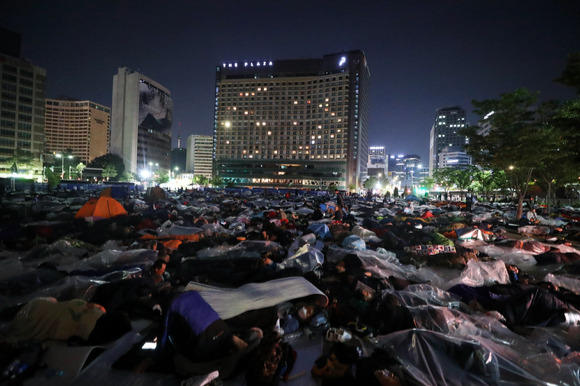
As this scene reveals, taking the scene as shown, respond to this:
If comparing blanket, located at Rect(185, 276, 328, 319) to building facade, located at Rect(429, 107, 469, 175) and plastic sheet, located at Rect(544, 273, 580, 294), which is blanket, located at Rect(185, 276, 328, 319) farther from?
building facade, located at Rect(429, 107, 469, 175)

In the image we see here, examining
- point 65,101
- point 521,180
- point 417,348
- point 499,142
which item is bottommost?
point 417,348

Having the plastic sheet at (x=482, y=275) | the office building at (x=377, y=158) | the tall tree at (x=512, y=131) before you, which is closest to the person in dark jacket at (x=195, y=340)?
the plastic sheet at (x=482, y=275)

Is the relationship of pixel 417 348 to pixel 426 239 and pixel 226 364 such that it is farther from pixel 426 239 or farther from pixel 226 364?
pixel 426 239

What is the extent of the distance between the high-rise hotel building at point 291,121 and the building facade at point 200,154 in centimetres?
6494

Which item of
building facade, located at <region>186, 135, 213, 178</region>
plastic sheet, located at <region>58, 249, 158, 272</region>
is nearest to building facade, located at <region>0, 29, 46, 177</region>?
plastic sheet, located at <region>58, 249, 158, 272</region>

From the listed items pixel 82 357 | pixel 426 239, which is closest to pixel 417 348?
pixel 82 357

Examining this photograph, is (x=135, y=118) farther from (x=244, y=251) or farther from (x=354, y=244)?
(x=354, y=244)

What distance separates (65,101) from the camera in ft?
422

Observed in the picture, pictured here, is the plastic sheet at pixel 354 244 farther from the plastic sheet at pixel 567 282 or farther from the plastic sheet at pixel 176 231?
the plastic sheet at pixel 176 231

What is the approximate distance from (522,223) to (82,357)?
1550cm

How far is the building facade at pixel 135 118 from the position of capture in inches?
3666

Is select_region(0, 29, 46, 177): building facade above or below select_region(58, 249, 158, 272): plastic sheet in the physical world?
above

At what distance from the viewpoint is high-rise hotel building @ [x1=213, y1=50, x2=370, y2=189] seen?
93.4 meters

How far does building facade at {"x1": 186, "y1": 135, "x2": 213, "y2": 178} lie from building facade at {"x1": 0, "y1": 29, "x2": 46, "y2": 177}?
96923 millimetres
